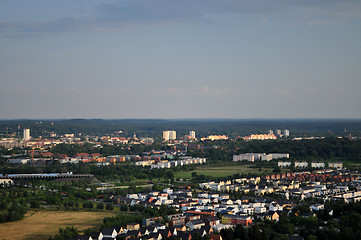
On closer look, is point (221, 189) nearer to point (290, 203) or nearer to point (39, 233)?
point (290, 203)

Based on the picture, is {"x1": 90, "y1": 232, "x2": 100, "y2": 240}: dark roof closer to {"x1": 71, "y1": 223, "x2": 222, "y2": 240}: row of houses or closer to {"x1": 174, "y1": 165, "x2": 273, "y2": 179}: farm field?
{"x1": 71, "y1": 223, "x2": 222, "y2": 240}: row of houses

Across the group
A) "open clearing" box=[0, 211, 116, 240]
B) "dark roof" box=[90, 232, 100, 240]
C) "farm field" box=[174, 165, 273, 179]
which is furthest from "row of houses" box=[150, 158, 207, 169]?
"dark roof" box=[90, 232, 100, 240]

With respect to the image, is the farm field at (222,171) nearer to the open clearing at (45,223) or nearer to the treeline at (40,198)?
the treeline at (40,198)

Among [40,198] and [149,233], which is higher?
[149,233]

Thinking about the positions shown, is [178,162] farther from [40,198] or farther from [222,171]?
[40,198]

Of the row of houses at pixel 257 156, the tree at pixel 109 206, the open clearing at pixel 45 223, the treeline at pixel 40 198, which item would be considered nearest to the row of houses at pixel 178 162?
the row of houses at pixel 257 156

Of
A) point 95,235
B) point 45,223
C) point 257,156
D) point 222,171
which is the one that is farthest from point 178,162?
point 95,235
